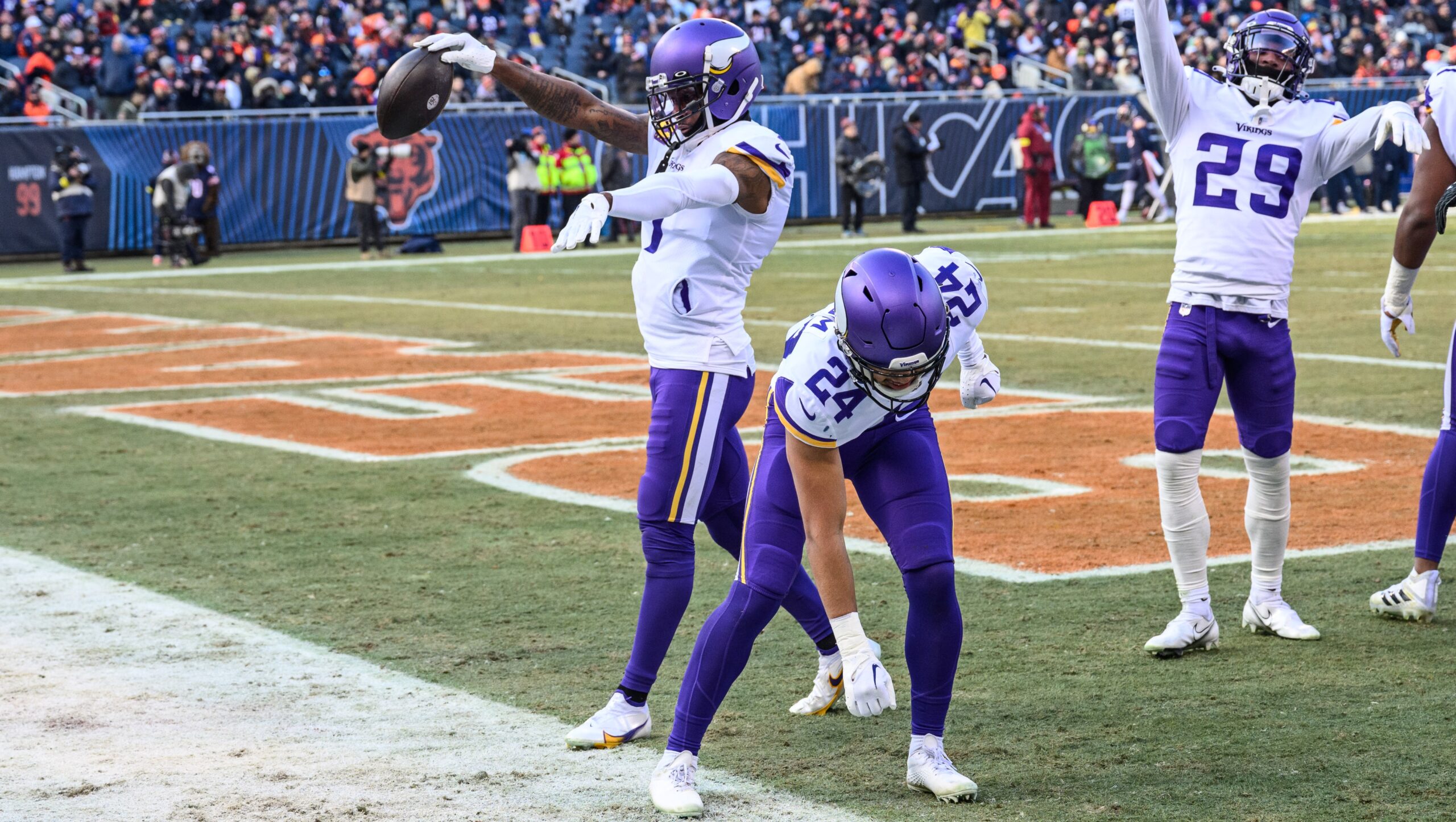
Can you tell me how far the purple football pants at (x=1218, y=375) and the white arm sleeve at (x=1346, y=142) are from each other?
1.72 ft

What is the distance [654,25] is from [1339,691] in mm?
32409

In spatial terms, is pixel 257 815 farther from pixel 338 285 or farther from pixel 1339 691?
pixel 338 285

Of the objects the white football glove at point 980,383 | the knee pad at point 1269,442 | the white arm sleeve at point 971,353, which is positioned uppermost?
the white arm sleeve at point 971,353

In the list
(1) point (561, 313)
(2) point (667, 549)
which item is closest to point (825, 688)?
(2) point (667, 549)

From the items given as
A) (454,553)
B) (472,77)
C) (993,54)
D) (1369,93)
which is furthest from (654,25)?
(454,553)

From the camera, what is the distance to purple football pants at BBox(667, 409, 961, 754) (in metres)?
4.21

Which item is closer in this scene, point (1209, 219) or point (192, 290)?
point (1209, 219)

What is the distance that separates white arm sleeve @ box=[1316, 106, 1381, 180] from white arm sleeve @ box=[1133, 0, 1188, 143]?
449mm

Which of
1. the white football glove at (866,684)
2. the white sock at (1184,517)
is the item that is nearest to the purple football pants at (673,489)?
the white football glove at (866,684)

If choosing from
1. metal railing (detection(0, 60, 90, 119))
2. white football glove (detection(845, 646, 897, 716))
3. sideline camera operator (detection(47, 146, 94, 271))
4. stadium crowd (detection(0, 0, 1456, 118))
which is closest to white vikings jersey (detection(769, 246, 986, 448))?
white football glove (detection(845, 646, 897, 716))

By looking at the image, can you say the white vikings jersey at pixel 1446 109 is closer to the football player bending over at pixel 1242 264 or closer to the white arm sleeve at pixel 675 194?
the football player bending over at pixel 1242 264

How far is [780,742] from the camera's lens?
4.66 metres

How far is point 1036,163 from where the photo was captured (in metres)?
29.9

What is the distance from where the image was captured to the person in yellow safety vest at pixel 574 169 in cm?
2977
